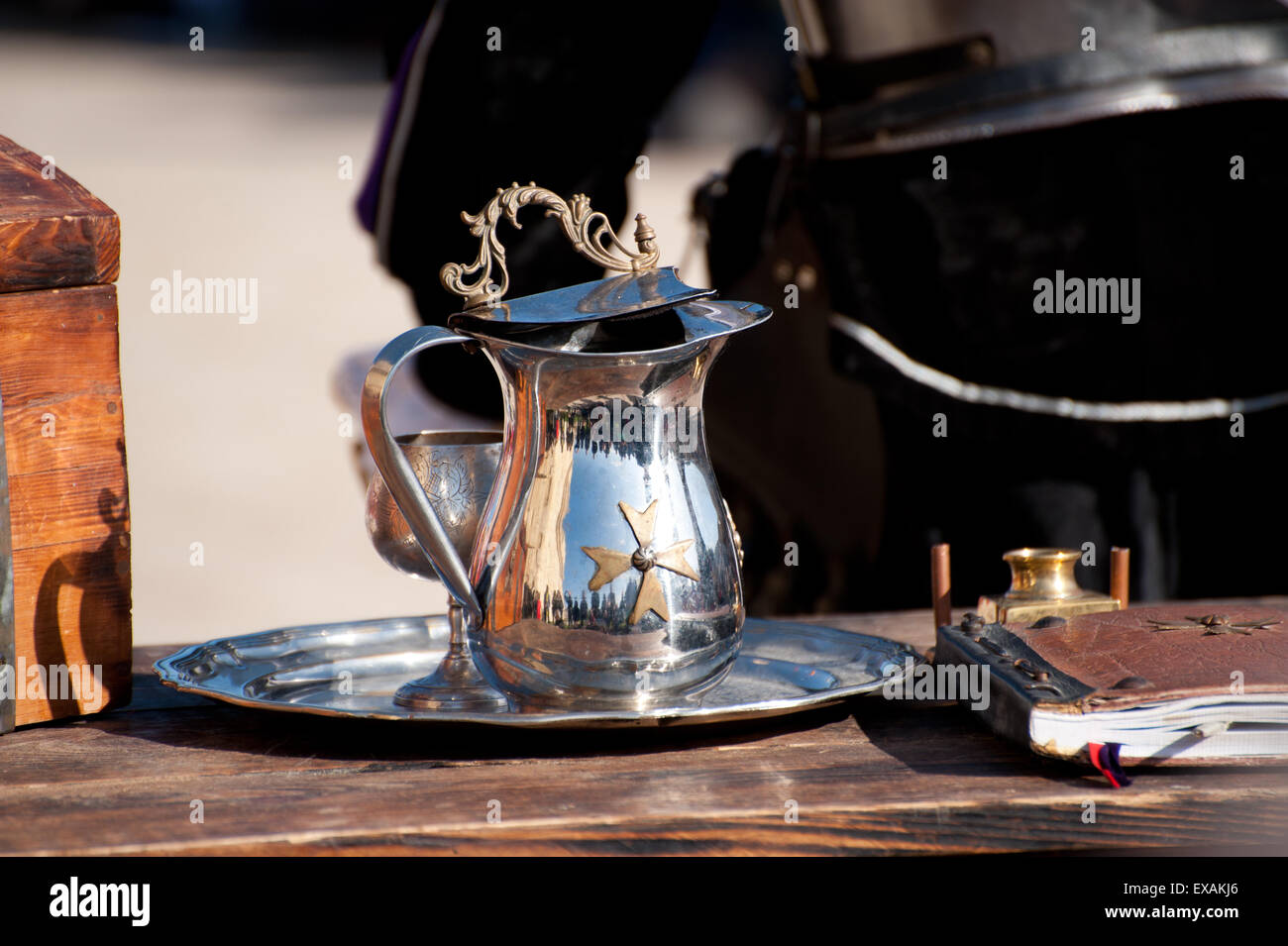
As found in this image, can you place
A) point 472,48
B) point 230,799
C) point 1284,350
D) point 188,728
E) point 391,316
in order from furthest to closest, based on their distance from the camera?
point 391,316 < point 472,48 < point 1284,350 < point 188,728 < point 230,799

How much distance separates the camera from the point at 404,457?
2.29 feet

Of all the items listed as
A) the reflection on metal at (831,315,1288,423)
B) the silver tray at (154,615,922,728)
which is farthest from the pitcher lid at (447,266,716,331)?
the reflection on metal at (831,315,1288,423)

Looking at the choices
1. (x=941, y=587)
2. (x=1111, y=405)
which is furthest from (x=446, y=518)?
(x=1111, y=405)

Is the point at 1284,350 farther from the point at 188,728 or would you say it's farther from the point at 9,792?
the point at 9,792

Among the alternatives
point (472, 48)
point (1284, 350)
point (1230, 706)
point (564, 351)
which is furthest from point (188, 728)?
point (1284, 350)

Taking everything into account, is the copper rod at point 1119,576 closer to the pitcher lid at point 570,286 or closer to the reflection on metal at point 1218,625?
the reflection on metal at point 1218,625

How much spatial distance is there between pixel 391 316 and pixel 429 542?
16.0 feet

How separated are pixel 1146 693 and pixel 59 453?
584 mm

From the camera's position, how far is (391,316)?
547 centimetres

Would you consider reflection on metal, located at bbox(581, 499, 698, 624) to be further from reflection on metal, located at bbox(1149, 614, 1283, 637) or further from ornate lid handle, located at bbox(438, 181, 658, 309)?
reflection on metal, located at bbox(1149, 614, 1283, 637)

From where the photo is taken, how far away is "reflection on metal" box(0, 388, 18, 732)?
30.4 inches

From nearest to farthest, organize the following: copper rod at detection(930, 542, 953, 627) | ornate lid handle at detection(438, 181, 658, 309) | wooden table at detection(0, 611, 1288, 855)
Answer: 1. wooden table at detection(0, 611, 1288, 855)
2. ornate lid handle at detection(438, 181, 658, 309)
3. copper rod at detection(930, 542, 953, 627)

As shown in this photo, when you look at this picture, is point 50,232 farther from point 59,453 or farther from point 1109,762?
point 1109,762
